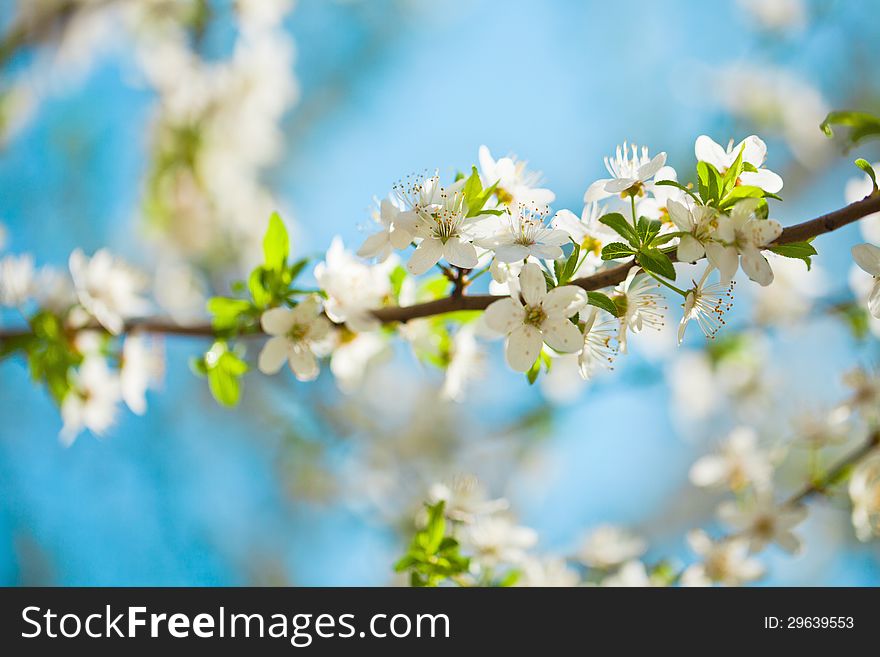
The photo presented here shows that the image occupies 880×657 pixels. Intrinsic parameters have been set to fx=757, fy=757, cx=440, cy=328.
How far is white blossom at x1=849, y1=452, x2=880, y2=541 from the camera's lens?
4.99ft

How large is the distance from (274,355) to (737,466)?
119 cm

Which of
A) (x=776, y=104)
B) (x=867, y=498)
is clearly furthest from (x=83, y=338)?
(x=776, y=104)

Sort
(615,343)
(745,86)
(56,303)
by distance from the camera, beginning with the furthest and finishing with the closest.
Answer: (745,86), (56,303), (615,343)

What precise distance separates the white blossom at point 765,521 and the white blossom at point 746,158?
0.90m

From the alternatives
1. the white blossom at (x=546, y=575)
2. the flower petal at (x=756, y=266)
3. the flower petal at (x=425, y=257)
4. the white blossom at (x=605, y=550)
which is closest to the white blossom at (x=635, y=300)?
the flower petal at (x=756, y=266)

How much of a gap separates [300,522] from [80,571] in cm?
122

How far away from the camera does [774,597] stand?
61.9 inches

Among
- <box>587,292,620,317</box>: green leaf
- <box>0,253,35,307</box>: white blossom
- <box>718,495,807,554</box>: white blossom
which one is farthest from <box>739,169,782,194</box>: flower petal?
<box>0,253,35,307</box>: white blossom

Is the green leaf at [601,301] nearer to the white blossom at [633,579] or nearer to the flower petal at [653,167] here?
the flower petal at [653,167]

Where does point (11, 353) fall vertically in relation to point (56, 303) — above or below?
below

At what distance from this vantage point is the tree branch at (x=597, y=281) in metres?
0.88

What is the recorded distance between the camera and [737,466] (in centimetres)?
181

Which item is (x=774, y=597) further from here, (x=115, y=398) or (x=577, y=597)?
(x=115, y=398)

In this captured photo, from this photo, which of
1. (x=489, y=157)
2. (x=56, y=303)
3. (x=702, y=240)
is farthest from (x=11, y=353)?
(x=702, y=240)
